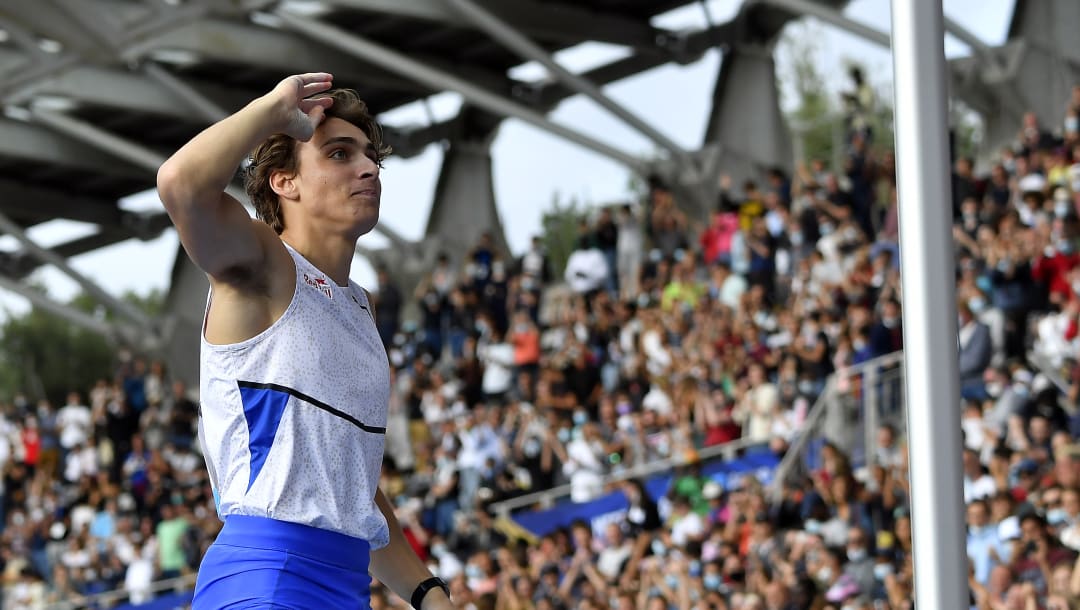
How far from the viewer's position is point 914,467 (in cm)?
249

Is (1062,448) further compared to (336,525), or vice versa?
(1062,448)

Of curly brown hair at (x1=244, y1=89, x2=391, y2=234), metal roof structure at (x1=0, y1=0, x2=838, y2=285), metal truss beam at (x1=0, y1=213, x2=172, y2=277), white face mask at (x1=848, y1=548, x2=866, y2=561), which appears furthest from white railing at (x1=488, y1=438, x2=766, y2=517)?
metal truss beam at (x1=0, y1=213, x2=172, y2=277)

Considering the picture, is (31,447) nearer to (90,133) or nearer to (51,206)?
(90,133)

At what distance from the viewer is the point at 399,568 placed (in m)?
3.29

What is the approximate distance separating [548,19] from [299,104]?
17523 millimetres

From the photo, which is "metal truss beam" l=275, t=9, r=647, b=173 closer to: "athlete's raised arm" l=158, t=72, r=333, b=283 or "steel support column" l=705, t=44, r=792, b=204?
Answer: "steel support column" l=705, t=44, r=792, b=204

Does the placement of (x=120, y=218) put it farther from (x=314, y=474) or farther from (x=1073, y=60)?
(x=314, y=474)

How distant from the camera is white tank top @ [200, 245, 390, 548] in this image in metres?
2.88

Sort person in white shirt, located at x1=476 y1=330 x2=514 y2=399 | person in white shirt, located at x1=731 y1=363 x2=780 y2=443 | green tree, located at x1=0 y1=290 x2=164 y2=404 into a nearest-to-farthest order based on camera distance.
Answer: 1. person in white shirt, located at x1=731 y1=363 x2=780 y2=443
2. person in white shirt, located at x1=476 y1=330 x2=514 y2=399
3. green tree, located at x1=0 y1=290 x2=164 y2=404

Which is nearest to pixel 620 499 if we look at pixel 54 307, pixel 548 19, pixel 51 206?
pixel 548 19

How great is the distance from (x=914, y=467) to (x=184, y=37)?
17.6 meters

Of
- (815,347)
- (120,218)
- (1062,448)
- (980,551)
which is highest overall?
(120,218)

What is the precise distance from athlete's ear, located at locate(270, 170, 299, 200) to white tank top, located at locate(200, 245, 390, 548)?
0.14 metres

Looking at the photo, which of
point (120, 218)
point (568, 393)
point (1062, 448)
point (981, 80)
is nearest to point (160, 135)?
point (120, 218)
